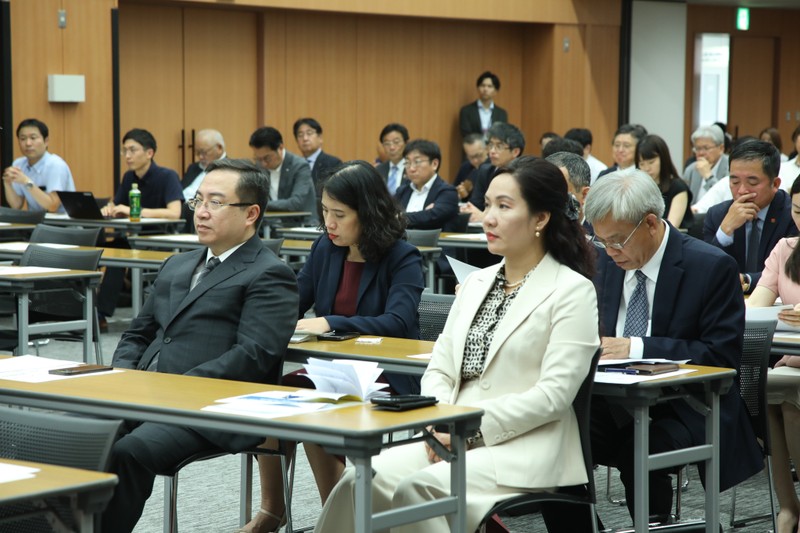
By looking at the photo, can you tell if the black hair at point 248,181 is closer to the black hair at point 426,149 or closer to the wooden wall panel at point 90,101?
the black hair at point 426,149

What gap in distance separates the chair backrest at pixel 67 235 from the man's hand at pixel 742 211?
11.8ft

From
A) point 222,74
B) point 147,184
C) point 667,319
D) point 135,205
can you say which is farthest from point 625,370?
point 222,74

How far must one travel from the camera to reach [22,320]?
5.55 m

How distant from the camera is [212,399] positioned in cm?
296

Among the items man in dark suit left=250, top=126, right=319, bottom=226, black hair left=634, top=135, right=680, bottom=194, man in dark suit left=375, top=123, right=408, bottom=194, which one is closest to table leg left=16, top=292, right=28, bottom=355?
black hair left=634, top=135, right=680, bottom=194

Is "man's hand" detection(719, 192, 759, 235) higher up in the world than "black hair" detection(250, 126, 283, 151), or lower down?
lower down

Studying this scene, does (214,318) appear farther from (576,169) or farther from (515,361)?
(576,169)

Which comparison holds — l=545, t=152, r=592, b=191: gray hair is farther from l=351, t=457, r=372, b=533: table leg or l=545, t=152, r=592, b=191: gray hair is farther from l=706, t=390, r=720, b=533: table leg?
l=351, t=457, r=372, b=533: table leg

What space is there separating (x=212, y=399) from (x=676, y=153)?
1347 centimetres

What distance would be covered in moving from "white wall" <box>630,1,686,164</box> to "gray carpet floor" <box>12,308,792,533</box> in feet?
35.8

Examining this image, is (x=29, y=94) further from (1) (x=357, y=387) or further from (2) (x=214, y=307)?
(1) (x=357, y=387)

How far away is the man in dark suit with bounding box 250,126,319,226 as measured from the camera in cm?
1033

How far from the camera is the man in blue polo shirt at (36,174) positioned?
9.54m

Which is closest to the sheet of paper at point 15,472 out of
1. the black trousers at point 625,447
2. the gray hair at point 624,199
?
the black trousers at point 625,447
